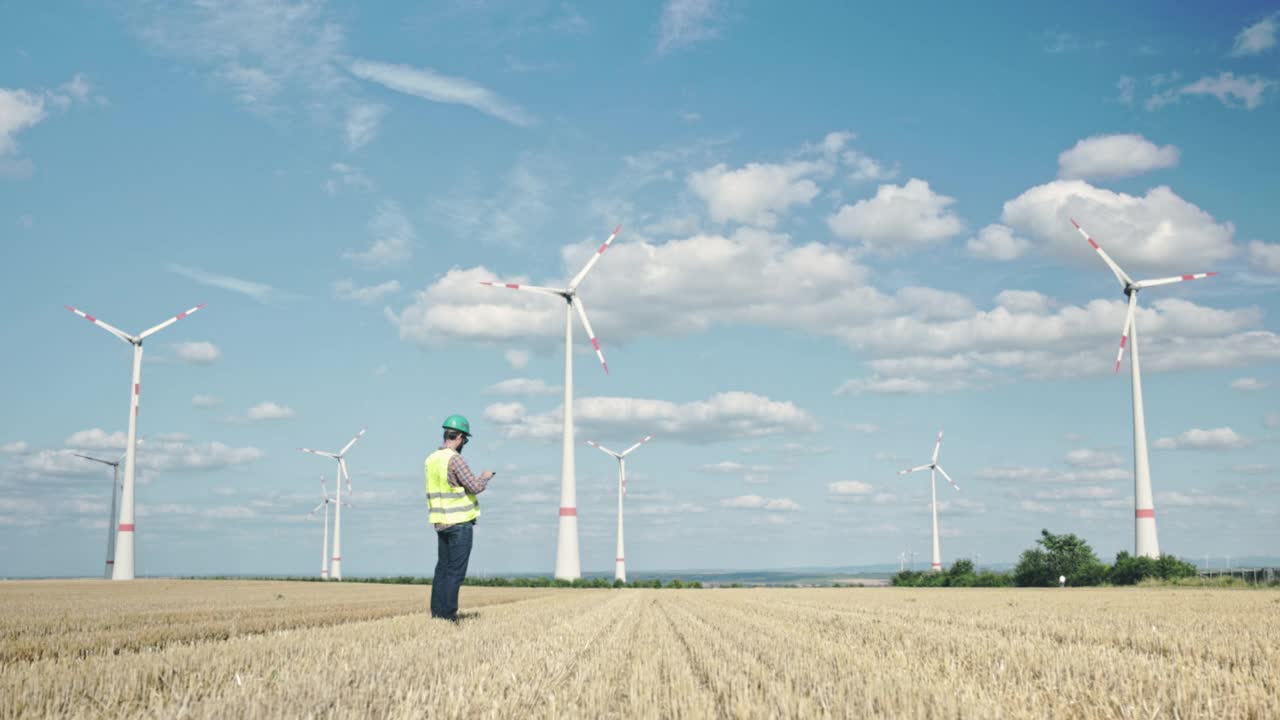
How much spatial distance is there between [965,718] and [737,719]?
118cm

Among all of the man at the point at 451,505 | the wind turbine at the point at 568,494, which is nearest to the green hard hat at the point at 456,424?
the man at the point at 451,505

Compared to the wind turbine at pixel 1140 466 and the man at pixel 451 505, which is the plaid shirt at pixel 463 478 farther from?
the wind turbine at pixel 1140 466

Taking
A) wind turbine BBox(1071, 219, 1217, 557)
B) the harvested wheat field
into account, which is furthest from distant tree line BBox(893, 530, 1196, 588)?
the harvested wheat field

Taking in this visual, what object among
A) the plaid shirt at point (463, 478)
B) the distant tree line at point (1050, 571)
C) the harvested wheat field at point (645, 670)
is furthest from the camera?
the distant tree line at point (1050, 571)

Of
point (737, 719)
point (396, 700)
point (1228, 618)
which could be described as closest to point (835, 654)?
point (737, 719)

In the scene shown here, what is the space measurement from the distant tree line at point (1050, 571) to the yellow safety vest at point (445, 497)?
5629cm

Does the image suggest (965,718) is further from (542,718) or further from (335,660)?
(335,660)

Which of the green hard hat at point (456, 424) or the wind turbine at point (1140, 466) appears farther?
the wind turbine at point (1140, 466)

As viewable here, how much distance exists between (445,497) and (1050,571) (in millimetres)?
66408

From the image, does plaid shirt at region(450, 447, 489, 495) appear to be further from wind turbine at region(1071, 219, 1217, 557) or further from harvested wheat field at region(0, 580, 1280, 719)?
wind turbine at region(1071, 219, 1217, 557)

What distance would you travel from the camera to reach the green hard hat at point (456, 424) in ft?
45.2

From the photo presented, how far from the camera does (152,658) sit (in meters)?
8.17

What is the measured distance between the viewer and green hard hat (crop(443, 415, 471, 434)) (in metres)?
13.8

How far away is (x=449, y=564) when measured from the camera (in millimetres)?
13875
